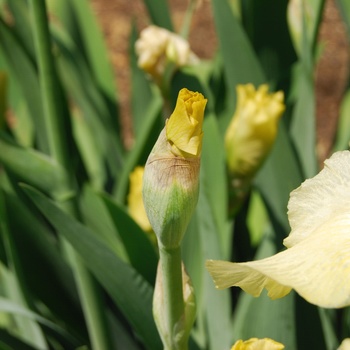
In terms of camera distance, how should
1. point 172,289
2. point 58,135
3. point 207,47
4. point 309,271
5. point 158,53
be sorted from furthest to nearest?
point 207,47 → point 158,53 → point 58,135 → point 172,289 → point 309,271

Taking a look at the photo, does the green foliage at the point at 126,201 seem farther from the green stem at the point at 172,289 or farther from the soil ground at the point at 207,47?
the soil ground at the point at 207,47

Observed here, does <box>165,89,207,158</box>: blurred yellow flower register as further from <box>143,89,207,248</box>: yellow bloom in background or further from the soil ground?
the soil ground

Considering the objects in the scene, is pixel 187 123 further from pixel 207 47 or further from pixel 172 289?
pixel 207 47

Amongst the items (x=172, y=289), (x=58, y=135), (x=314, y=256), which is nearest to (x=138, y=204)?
(x=58, y=135)

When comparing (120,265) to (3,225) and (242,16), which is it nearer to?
(3,225)

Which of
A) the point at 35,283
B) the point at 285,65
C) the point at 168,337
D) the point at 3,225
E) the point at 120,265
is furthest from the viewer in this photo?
the point at 285,65

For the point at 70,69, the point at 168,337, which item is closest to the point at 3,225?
the point at 168,337
